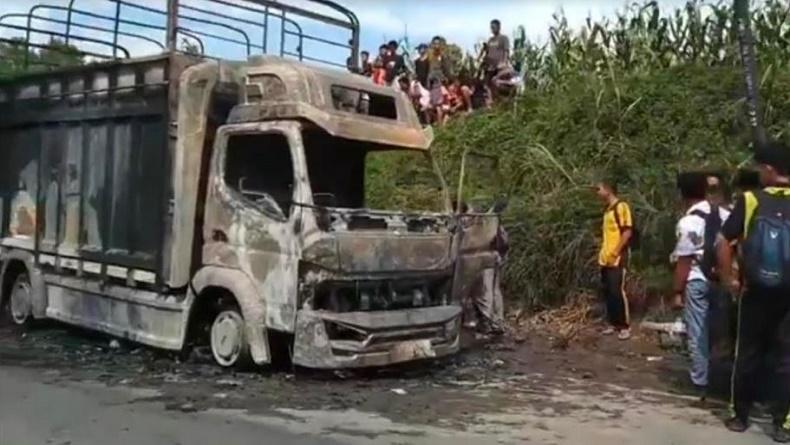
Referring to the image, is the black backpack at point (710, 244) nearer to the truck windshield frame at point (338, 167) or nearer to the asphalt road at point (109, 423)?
the truck windshield frame at point (338, 167)

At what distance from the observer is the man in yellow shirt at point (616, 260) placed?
11539mm

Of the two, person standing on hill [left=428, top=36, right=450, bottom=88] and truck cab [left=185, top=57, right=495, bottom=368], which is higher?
person standing on hill [left=428, top=36, right=450, bottom=88]

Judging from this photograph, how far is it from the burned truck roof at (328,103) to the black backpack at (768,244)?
11.8ft

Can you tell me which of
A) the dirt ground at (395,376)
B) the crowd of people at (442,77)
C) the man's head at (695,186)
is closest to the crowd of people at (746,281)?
the man's head at (695,186)

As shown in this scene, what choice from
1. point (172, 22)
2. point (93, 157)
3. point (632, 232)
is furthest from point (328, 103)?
point (632, 232)

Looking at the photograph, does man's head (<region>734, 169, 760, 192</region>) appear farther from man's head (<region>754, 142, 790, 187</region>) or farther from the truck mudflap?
the truck mudflap

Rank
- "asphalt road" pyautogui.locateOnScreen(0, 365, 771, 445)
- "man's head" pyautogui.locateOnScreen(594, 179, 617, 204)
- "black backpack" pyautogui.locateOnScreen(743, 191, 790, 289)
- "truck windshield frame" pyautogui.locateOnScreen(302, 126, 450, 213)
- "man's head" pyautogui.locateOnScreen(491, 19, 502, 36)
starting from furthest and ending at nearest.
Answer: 1. "man's head" pyautogui.locateOnScreen(491, 19, 502, 36)
2. "man's head" pyautogui.locateOnScreen(594, 179, 617, 204)
3. "truck windshield frame" pyautogui.locateOnScreen(302, 126, 450, 213)
4. "black backpack" pyautogui.locateOnScreen(743, 191, 790, 289)
5. "asphalt road" pyautogui.locateOnScreen(0, 365, 771, 445)

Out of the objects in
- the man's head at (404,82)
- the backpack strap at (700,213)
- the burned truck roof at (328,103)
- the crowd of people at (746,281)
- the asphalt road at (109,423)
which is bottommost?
the asphalt road at (109,423)

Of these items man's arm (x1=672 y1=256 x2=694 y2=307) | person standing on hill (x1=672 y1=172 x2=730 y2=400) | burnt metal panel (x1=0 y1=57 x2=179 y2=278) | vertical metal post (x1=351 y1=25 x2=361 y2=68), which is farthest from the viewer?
vertical metal post (x1=351 y1=25 x2=361 y2=68)

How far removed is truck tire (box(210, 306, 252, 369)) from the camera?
914 cm

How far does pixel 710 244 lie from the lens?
8109 millimetres

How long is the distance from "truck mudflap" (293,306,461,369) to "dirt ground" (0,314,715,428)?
238mm

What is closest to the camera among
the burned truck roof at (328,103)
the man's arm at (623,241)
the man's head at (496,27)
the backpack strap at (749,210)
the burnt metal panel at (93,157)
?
the backpack strap at (749,210)

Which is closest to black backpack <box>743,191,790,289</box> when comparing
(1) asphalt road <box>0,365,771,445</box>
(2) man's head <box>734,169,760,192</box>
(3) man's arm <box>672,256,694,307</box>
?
(2) man's head <box>734,169,760,192</box>
